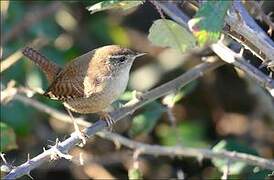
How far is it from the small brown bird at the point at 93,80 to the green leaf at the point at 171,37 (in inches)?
45.4

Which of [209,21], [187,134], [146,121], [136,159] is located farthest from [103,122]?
[187,134]

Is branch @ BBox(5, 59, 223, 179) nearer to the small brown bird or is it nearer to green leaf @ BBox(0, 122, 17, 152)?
the small brown bird

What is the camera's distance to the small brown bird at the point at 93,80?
3.30 meters

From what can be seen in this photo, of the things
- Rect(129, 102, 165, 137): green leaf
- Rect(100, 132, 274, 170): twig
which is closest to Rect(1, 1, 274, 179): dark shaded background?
Rect(129, 102, 165, 137): green leaf

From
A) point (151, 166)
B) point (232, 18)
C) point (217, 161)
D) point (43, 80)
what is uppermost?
point (232, 18)

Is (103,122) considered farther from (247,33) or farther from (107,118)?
(247,33)

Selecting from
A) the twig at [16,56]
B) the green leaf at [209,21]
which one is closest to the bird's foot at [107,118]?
the twig at [16,56]

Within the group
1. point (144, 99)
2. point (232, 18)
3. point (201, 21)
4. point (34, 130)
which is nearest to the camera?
point (201, 21)

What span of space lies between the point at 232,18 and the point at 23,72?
7.84 ft

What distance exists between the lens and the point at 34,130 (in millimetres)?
4543

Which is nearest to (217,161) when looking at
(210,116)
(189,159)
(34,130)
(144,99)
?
(144,99)

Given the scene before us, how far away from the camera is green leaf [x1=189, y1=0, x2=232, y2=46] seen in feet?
6.28

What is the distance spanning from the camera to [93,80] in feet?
A: 11.1

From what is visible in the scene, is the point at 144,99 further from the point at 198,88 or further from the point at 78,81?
the point at 198,88
